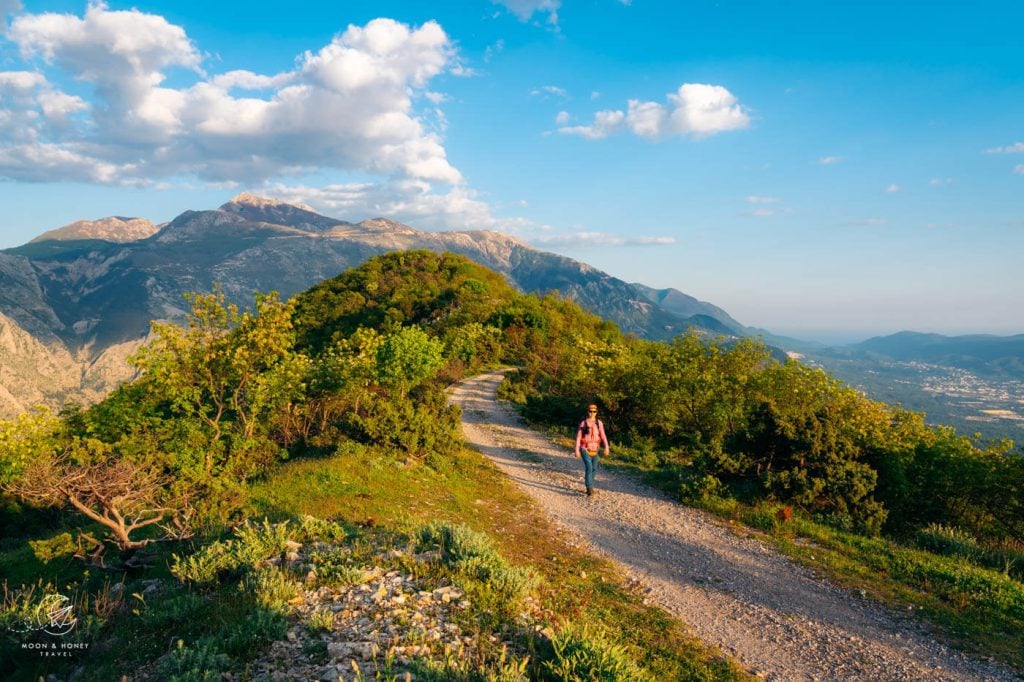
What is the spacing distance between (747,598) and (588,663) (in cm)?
557

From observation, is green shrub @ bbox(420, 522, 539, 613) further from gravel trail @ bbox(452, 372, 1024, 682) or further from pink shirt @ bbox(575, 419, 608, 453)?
pink shirt @ bbox(575, 419, 608, 453)

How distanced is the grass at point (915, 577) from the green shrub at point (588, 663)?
6465 millimetres

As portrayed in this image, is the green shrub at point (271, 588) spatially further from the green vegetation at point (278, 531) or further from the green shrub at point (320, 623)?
the green shrub at point (320, 623)

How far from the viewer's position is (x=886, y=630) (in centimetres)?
870

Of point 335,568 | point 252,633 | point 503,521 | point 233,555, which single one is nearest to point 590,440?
point 503,521

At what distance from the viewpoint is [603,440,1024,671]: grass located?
8.47 metres

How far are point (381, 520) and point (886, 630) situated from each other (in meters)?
10.5

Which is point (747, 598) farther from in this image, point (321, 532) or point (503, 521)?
point (321, 532)

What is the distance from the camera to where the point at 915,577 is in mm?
10516

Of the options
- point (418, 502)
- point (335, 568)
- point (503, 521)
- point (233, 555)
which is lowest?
point (503, 521)

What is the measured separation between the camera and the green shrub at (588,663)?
5969 millimetres

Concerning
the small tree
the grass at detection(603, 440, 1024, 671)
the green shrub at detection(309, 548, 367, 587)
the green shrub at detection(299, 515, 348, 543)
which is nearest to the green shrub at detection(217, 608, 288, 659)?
the green shrub at detection(309, 548, 367, 587)

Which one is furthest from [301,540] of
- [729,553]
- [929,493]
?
[929,493]

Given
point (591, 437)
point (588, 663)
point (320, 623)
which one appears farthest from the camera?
point (591, 437)
